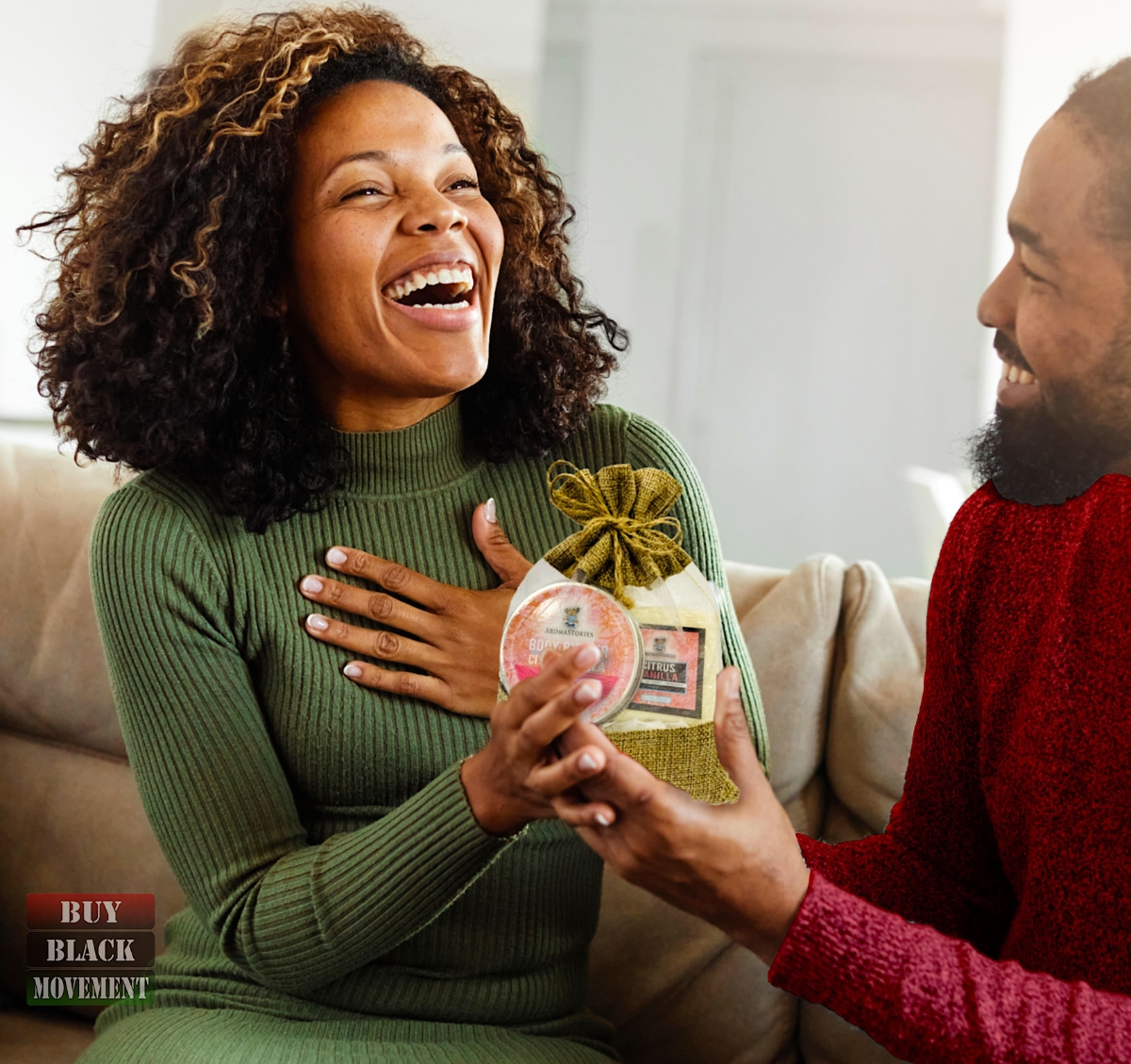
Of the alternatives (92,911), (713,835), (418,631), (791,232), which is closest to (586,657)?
(713,835)

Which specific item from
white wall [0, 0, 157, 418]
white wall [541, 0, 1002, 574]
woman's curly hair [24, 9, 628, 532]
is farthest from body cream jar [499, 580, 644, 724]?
white wall [541, 0, 1002, 574]

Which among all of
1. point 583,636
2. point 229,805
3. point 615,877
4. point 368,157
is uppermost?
point 368,157

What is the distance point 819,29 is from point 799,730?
227cm

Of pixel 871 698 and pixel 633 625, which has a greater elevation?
pixel 633 625

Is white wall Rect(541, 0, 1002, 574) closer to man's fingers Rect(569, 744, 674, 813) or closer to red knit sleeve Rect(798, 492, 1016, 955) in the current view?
red knit sleeve Rect(798, 492, 1016, 955)

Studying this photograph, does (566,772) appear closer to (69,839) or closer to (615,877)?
(615,877)

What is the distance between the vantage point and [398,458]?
45.4 inches

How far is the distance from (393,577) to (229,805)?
0.25 m

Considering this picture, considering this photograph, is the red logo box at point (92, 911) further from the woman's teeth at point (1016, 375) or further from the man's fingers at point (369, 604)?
the woman's teeth at point (1016, 375)

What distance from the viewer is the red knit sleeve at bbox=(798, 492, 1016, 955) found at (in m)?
0.94

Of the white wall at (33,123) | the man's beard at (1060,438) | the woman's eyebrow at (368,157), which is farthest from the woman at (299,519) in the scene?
the white wall at (33,123)

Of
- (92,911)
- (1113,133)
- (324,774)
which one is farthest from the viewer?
(92,911)

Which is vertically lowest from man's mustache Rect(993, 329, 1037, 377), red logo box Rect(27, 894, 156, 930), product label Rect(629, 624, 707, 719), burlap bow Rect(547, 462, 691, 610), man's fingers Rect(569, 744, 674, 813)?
red logo box Rect(27, 894, 156, 930)

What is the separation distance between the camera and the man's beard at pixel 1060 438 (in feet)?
2.36
